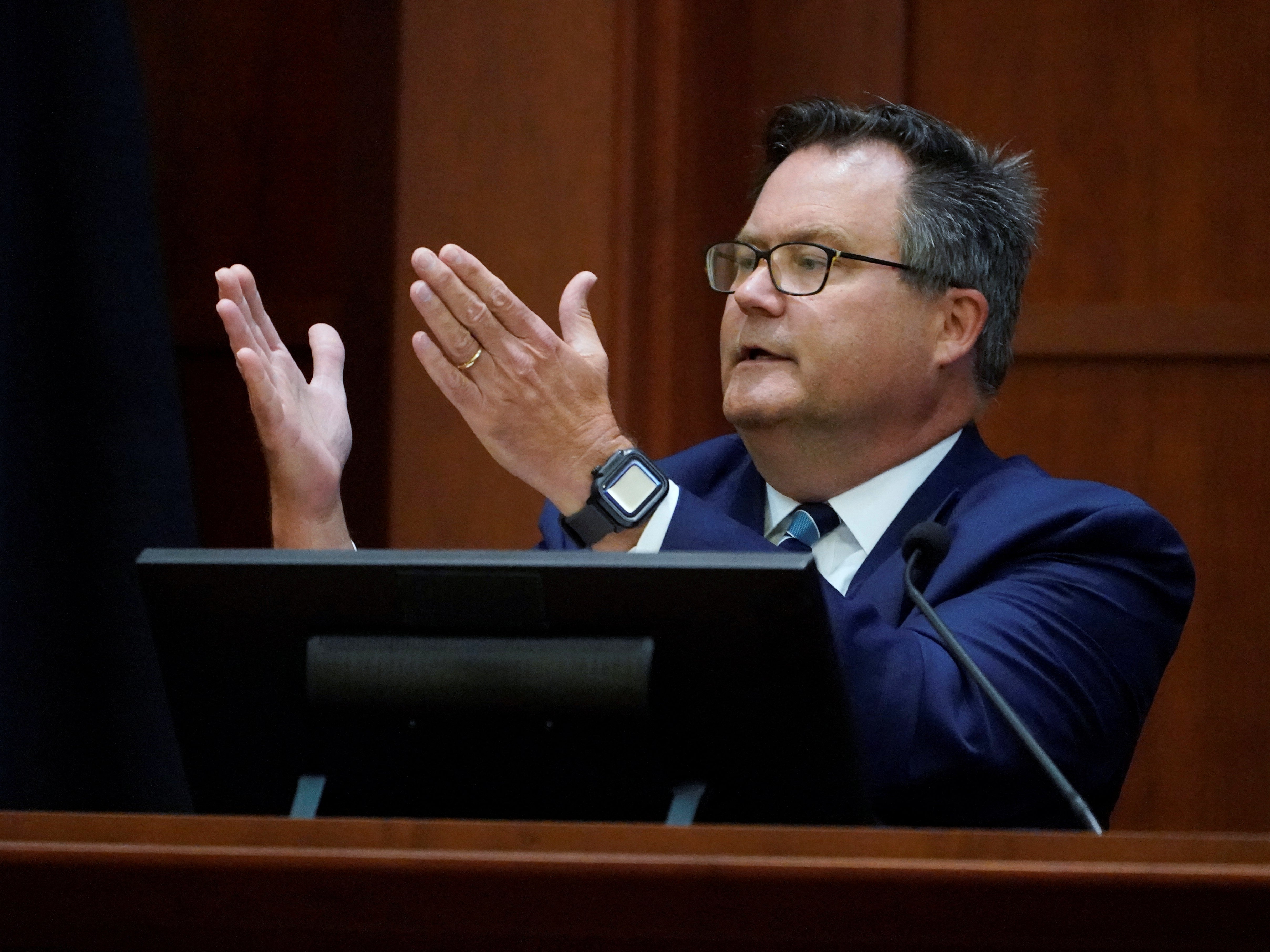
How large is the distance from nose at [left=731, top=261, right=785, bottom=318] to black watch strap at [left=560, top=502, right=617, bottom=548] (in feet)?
1.66

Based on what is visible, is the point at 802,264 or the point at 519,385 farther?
the point at 802,264

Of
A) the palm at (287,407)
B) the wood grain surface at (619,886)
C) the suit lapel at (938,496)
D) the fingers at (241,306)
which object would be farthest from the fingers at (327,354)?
the wood grain surface at (619,886)

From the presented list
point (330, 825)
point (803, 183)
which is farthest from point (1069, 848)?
point (803, 183)

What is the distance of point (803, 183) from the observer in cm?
176

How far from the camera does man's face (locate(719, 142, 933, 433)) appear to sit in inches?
65.2

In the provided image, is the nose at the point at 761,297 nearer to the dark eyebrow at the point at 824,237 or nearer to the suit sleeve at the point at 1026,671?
the dark eyebrow at the point at 824,237

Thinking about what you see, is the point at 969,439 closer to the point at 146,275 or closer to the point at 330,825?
the point at 146,275

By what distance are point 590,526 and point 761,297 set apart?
523 millimetres

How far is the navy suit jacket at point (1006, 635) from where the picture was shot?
121cm

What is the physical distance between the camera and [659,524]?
1233 millimetres

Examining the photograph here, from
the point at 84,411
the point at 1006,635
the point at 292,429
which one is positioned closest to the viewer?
the point at 1006,635

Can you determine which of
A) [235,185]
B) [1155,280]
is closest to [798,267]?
[1155,280]

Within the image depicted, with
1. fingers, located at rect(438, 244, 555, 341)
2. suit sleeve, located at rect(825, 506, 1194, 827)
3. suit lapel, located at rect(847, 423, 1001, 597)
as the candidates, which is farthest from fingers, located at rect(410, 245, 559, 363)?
suit lapel, located at rect(847, 423, 1001, 597)

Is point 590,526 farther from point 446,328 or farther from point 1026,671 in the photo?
point 1026,671
